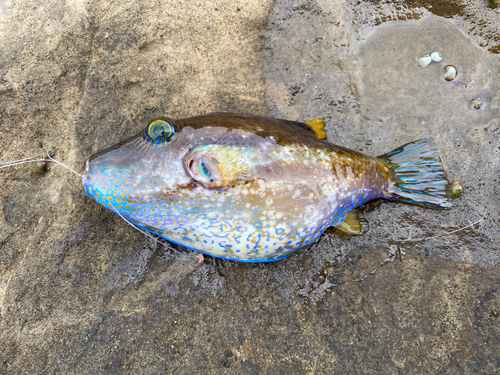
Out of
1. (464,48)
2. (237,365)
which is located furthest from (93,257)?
(464,48)

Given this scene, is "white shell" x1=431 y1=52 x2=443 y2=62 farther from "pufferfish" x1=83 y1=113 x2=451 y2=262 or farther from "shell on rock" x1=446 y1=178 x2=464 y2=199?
"pufferfish" x1=83 y1=113 x2=451 y2=262

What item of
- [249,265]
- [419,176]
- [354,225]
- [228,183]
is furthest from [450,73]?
[249,265]

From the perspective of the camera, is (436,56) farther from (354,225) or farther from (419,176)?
(354,225)

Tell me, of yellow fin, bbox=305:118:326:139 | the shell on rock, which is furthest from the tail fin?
yellow fin, bbox=305:118:326:139

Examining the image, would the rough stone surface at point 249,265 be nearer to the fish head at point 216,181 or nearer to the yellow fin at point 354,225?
the yellow fin at point 354,225

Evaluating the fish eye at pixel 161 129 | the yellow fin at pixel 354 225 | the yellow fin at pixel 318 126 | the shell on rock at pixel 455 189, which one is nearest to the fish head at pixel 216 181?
the fish eye at pixel 161 129
